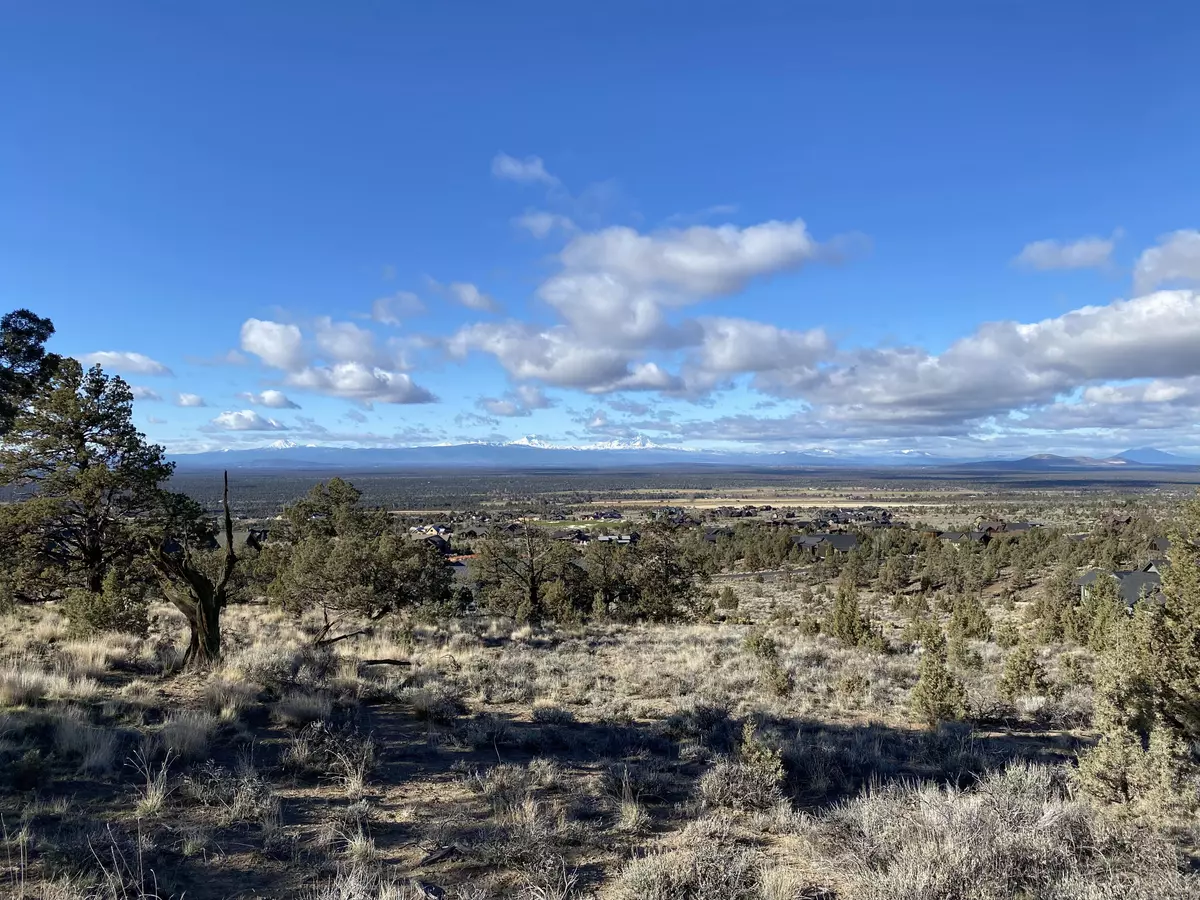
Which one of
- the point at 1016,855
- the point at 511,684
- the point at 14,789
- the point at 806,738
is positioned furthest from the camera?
the point at 511,684

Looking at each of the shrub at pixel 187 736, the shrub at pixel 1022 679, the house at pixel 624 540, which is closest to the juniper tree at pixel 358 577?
the shrub at pixel 187 736

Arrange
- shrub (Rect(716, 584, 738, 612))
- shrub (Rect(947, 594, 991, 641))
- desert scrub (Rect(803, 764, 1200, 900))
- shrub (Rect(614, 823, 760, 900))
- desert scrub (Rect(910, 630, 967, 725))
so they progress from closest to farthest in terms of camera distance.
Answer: desert scrub (Rect(803, 764, 1200, 900)) < shrub (Rect(614, 823, 760, 900)) < desert scrub (Rect(910, 630, 967, 725)) < shrub (Rect(947, 594, 991, 641)) < shrub (Rect(716, 584, 738, 612))

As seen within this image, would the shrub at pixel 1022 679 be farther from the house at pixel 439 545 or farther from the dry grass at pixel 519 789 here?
the house at pixel 439 545

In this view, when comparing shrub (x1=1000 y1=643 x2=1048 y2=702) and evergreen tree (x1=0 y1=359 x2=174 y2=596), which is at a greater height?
evergreen tree (x1=0 y1=359 x2=174 y2=596)

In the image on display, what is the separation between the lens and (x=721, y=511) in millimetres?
130000

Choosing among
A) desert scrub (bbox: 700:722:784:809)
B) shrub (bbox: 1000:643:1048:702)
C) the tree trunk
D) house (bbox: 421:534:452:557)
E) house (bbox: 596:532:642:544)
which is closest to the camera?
desert scrub (bbox: 700:722:784:809)

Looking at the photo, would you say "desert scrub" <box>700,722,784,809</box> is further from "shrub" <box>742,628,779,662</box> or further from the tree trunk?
"shrub" <box>742,628,779,662</box>

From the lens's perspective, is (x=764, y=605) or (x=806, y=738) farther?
(x=764, y=605)

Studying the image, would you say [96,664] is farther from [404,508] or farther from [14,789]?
[404,508]

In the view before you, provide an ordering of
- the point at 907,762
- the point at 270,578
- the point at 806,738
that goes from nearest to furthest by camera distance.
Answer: the point at 907,762 < the point at 806,738 < the point at 270,578

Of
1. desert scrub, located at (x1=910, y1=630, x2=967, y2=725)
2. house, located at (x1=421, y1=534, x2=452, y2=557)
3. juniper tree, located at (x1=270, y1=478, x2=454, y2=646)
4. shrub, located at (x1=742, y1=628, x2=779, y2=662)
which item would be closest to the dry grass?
desert scrub, located at (x1=910, y1=630, x2=967, y2=725)

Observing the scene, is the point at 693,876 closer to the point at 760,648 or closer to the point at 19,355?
the point at 760,648

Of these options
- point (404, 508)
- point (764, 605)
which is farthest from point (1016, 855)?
point (404, 508)

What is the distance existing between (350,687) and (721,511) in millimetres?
124091
